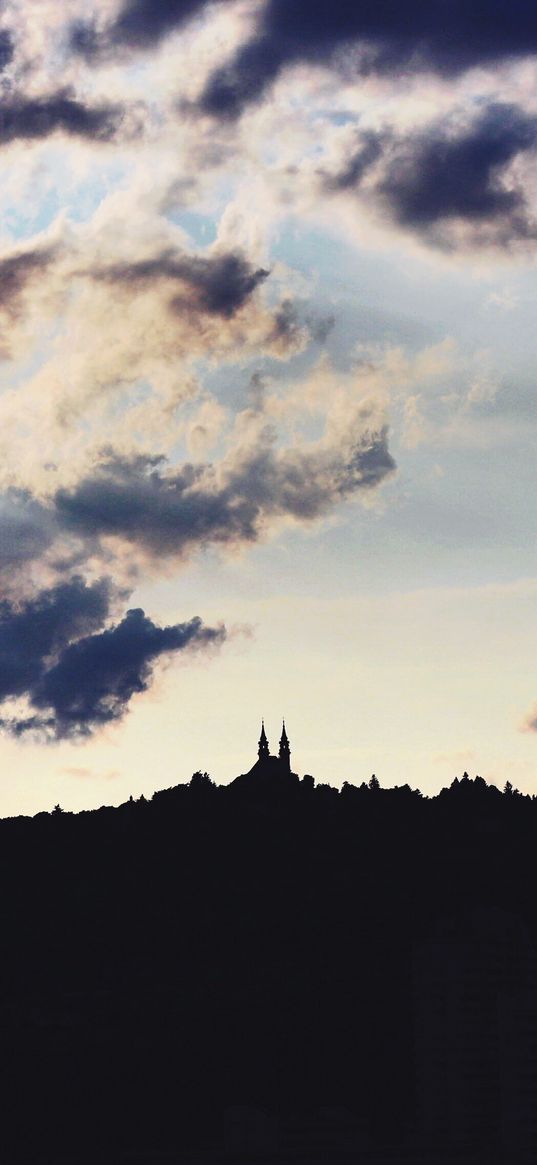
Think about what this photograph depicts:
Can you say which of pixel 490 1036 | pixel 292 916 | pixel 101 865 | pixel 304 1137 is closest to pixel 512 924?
pixel 490 1036

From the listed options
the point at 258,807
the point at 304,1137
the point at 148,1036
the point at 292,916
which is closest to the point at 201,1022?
the point at 148,1036

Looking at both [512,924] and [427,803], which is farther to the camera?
[427,803]

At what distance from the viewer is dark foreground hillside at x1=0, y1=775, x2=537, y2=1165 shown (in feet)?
375

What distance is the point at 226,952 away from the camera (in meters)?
148

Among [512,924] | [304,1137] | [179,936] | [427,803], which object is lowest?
[304,1137]

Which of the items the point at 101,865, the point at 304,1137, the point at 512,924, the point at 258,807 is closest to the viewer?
the point at 512,924

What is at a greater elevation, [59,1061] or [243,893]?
[243,893]

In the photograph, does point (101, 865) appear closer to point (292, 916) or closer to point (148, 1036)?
point (292, 916)

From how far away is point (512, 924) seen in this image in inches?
1594

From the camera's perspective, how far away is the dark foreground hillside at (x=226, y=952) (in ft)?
375

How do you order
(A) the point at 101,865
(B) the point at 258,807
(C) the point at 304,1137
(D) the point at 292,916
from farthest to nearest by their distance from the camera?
(B) the point at 258,807 → (A) the point at 101,865 → (D) the point at 292,916 → (C) the point at 304,1137

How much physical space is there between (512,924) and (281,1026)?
91224mm

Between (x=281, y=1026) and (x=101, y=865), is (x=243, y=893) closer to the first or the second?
(x=101, y=865)

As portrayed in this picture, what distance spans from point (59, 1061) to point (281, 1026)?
1838 cm
